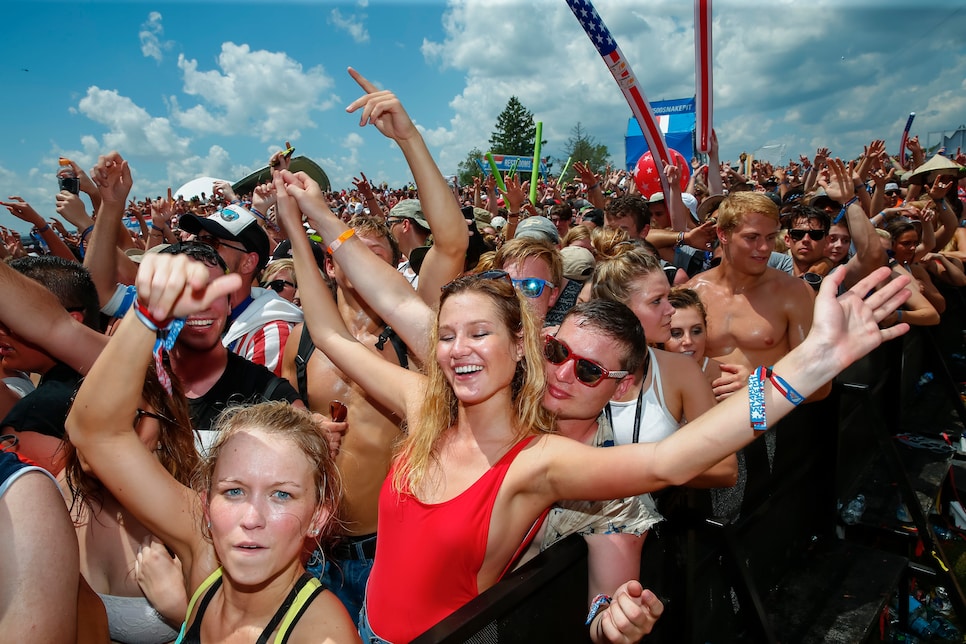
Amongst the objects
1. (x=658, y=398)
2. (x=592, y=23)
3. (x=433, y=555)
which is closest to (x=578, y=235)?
(x=658, y=398)

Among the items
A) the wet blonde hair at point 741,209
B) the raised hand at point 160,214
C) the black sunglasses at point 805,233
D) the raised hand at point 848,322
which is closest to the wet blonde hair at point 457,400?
the raised hand at point 848,322

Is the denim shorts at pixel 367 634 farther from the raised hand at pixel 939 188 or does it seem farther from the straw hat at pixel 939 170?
the straw hat at pixel 939 170

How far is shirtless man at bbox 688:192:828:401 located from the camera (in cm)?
374

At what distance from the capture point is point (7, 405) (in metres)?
2.38

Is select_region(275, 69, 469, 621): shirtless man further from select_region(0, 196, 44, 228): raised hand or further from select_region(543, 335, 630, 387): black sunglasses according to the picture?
select_region(0, 196, 44, 228): raised hand

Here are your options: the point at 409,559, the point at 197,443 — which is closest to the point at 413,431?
the point at 409,559

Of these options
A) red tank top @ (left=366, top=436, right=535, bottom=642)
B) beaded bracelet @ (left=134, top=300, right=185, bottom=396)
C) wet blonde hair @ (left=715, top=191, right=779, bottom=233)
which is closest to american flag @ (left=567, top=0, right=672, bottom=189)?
wet blonde hair @ (left=715, top=191, right=779, bottom=233)

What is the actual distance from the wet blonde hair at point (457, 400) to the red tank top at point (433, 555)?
0.10 meters

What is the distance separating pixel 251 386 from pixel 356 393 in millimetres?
499

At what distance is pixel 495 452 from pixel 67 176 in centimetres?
386

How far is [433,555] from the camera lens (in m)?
1.74

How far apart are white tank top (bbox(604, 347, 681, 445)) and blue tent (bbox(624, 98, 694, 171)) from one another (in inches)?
485

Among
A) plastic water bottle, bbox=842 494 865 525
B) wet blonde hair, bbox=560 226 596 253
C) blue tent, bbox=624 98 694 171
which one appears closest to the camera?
plastic water bottle, bbox=842 494 865 525

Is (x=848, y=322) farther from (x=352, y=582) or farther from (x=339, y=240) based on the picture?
(x=352, y=582)
